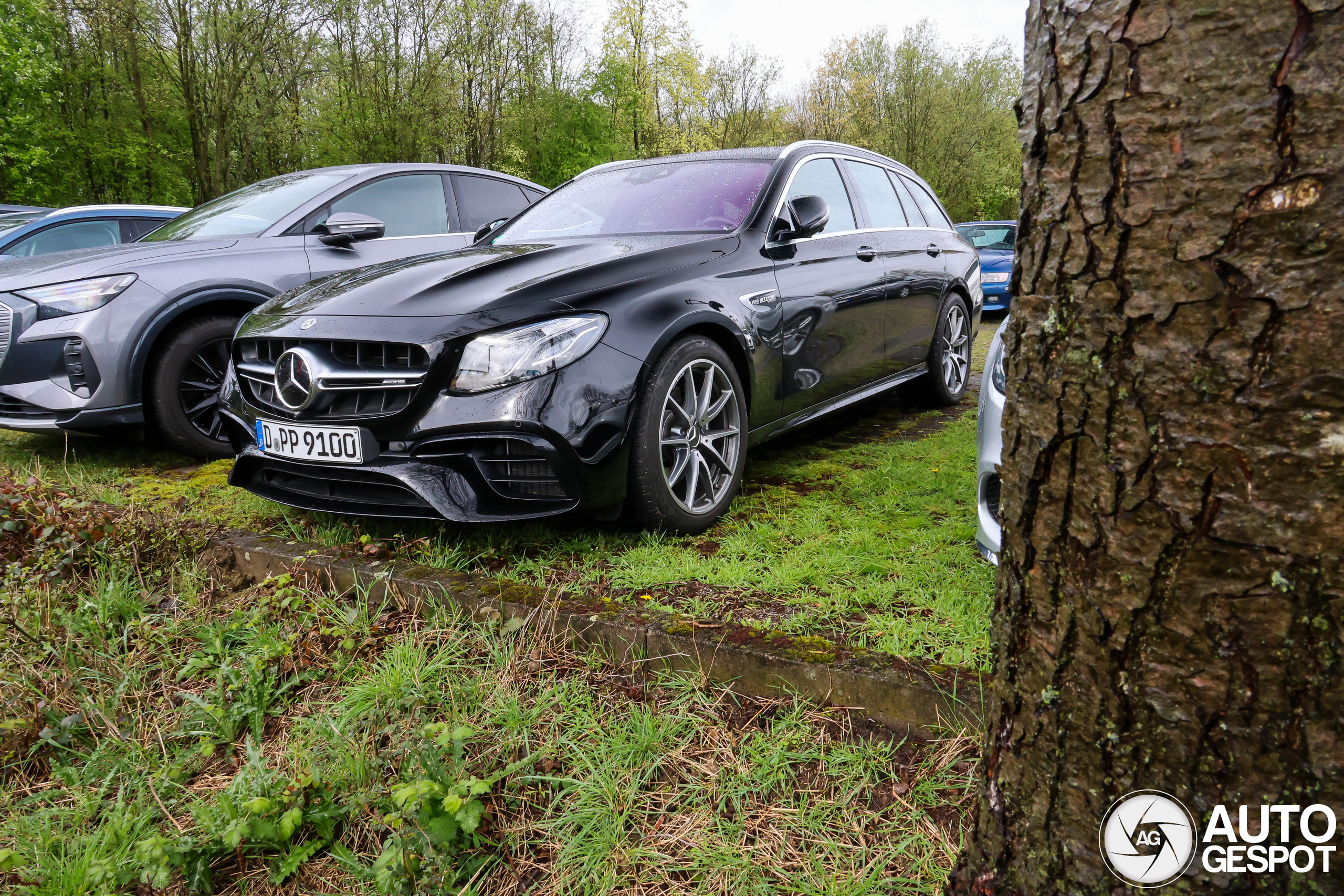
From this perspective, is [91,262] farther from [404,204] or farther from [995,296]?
[995,296]

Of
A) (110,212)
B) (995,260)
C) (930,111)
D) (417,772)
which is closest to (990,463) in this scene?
(417,772)

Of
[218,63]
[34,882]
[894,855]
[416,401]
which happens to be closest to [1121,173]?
[894,855]

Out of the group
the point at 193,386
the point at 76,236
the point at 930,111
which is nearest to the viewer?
the point at 193,386

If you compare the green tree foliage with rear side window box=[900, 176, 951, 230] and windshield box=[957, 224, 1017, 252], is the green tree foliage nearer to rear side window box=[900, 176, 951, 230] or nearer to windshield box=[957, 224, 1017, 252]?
windshield box=[957, 224, 1017, 252]

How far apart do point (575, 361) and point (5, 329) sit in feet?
10.3

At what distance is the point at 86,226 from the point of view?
698 cm

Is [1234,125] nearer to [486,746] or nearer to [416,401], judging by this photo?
[486,746]

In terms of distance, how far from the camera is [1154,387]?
0.93 m

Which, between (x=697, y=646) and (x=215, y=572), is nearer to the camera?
(x=697, y=646)

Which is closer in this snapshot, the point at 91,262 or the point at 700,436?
the point at 700,436

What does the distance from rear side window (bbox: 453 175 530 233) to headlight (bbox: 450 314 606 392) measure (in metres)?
3.19

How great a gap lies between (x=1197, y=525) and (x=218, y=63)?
21.1 m

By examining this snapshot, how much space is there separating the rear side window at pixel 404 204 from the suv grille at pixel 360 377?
2.38 metres

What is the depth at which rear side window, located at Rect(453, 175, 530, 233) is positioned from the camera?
5.66m
